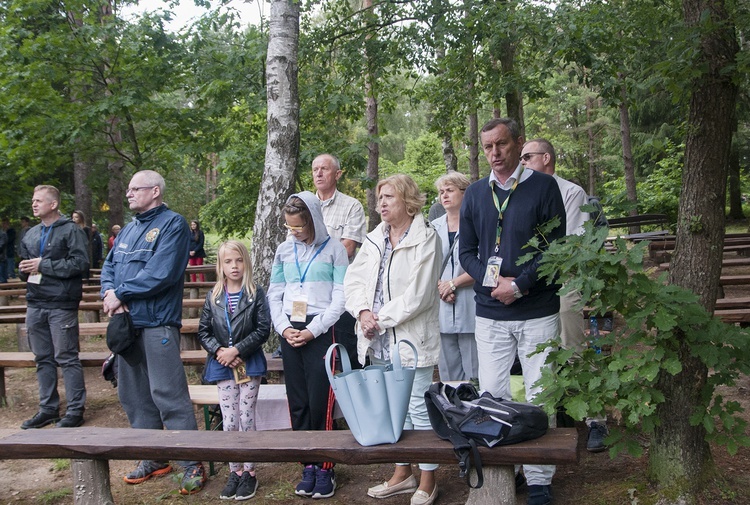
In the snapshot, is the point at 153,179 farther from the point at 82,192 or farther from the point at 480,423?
the point at 82,192

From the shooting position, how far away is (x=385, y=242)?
423 centimetres

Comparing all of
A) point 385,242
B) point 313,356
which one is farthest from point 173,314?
point 385,242

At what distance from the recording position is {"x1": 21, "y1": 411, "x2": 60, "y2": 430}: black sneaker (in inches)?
237

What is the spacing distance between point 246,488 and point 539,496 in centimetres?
181

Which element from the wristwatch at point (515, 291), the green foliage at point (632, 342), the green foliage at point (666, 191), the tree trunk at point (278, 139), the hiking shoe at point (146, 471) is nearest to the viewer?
the green foliage at point (632, 342)

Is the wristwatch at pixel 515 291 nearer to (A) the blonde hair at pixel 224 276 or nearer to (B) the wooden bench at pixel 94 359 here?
(A) the blonde hair at pixel 224 276

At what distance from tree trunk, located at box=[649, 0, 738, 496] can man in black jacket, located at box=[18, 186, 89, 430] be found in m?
4.58

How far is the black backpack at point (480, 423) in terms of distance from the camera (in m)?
3.27

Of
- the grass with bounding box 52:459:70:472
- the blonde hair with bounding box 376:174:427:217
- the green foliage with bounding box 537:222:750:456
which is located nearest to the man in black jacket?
the grass with bounding box 52:459:70:472

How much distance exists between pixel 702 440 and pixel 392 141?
4578 cm

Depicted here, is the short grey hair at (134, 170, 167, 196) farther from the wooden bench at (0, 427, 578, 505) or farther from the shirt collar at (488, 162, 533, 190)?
the shirt collar at (488, 162, 533, 190)

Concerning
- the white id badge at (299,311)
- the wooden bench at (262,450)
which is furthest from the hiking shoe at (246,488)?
the white id badge at (299,311)

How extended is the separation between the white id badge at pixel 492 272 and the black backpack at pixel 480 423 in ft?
2.06

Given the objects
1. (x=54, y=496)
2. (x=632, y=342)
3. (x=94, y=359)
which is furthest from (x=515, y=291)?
(x=94, y=359)
